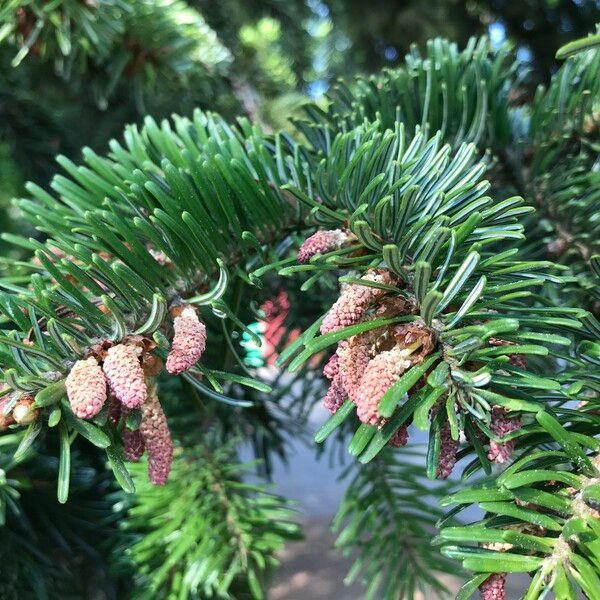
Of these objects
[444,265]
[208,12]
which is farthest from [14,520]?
[208,12]

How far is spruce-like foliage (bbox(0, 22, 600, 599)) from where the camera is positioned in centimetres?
18

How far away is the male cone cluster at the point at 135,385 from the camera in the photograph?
7.1 inches

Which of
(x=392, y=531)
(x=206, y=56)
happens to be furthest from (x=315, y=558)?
(x=206, y=56)

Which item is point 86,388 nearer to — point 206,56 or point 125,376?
point 125,376

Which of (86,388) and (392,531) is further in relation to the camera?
(392,531)

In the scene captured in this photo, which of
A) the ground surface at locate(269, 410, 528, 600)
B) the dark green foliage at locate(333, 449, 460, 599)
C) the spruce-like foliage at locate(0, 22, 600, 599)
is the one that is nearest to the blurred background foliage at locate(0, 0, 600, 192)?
the spruce-like foliage at locate(0, 22, 600, 599)

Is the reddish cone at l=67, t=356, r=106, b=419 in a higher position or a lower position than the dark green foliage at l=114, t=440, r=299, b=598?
higher

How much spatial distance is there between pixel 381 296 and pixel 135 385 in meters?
0.09

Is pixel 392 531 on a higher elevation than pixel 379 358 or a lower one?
lower

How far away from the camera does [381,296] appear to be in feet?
0.66

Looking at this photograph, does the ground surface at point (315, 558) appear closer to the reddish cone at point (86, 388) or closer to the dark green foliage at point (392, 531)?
the dark green foliage at point (392, 531)

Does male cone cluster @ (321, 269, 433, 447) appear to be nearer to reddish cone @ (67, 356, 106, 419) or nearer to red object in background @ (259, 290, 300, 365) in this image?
reddish cone @ (67, 356, 106, 419)

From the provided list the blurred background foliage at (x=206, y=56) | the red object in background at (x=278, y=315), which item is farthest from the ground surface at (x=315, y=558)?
the blurred background foliage at (x=206, y=56)

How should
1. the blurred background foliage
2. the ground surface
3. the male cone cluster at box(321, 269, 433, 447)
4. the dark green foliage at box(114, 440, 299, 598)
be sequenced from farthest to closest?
the ground surface
the blurred background foliage
the dark green foliage at box(114, 440, 299, 598)
the male cone cluster at box(321, 269, 433, 447)
